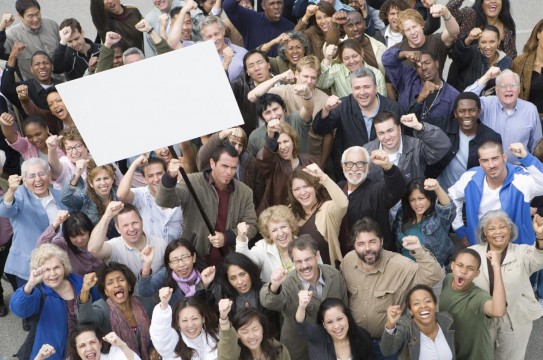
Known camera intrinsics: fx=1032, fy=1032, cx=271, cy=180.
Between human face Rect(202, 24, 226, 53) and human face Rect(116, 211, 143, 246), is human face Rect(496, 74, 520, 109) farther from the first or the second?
human face Rect(116, 211, 143, 246)

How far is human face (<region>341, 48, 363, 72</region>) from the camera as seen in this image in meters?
8.98

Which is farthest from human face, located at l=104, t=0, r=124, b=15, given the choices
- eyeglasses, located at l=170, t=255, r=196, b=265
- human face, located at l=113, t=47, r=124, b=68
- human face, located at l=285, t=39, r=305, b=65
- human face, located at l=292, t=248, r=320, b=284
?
human face, located at l=292, t=248, r=320, b=284

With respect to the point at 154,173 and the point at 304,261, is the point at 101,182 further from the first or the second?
the point at 304,261

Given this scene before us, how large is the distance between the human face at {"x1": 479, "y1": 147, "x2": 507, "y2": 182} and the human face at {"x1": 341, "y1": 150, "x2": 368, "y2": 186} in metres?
0.90

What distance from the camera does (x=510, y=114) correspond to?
8.62 metres

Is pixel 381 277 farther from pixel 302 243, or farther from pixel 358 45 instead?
pixel 358 45

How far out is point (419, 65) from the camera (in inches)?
348

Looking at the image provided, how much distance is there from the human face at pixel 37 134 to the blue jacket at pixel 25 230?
42.1 inches

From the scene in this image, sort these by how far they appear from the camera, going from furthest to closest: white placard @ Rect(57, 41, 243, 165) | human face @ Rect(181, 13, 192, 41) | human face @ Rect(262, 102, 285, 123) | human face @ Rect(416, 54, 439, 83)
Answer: human face @ Rect(181, 13, 192, 41), human face @ Rect(416, 54, 439, 83), human face @ Rect(262, 102, 285, 123), white placard @ Rect(57, 41, 243, 165)

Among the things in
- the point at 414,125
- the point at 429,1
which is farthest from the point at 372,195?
the point at 429,1

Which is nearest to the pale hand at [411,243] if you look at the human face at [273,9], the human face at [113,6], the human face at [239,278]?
the human face at [239,278]

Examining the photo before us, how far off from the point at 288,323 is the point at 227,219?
1.07m

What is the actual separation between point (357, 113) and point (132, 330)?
2.67m

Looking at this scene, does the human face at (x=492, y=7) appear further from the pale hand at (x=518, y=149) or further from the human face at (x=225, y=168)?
the human face at (x=225, y=168)
